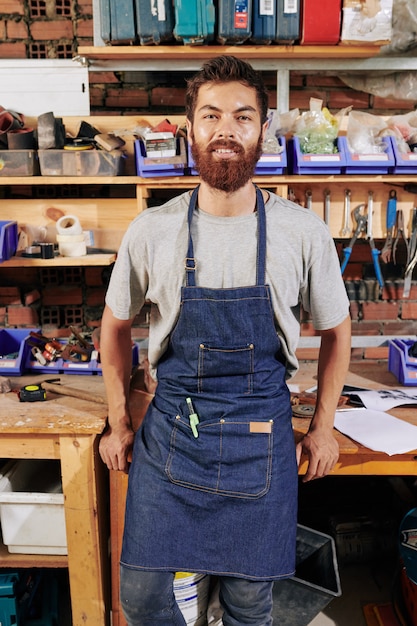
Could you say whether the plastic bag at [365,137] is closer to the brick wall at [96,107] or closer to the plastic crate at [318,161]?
the plastic crate at [318,161]

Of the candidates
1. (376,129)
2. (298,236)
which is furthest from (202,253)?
(376,129)

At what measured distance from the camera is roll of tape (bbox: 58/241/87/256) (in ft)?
7.41

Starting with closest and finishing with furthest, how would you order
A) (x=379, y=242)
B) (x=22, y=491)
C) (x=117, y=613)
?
(x=117, y=613)
(x=22, y=491)
(x=379, y=242)

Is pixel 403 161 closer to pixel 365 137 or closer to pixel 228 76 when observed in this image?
pixel 365 137

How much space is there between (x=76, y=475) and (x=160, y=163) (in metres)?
1.15

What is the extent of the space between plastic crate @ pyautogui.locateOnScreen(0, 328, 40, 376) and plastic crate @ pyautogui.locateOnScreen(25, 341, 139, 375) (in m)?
0.03

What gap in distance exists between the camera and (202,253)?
1.62m

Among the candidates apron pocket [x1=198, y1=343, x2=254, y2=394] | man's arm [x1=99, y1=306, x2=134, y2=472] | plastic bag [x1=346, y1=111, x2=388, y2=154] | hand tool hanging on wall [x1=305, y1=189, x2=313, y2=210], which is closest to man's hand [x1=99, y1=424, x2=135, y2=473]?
man's arm [x1=99, y1=306, x2=134, y2=472]

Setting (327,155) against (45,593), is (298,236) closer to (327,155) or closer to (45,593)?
(327,155)

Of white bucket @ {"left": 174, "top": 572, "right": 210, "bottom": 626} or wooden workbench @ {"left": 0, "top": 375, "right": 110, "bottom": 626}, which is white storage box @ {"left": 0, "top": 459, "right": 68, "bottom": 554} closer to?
wooden workbench @ {"left": 0, "top": 375, "right": 110, "bottom": 626}

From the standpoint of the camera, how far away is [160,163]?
2.17 meters

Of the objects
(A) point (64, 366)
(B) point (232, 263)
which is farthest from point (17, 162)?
(B) point (232, 263)

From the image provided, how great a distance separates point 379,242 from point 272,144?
0.72 m

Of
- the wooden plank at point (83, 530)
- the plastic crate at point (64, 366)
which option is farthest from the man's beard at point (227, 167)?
the plastic crate at point (64, 366)
